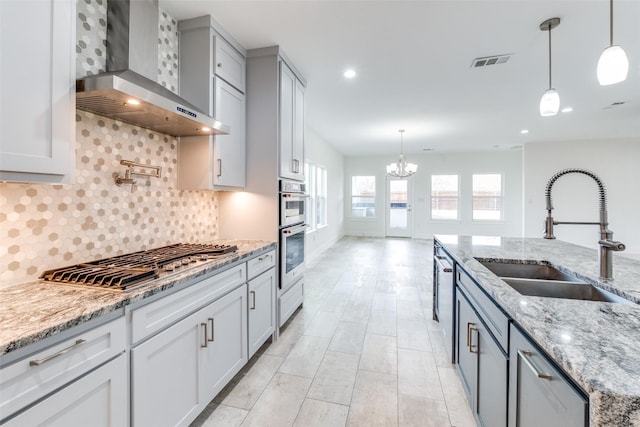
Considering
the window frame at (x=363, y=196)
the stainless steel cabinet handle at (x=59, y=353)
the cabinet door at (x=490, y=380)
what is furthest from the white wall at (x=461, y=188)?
the stainless steel cabinet handle at (x=59, y=353)

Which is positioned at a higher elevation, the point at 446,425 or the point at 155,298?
the point at 155,298

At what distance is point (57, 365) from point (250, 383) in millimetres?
1358

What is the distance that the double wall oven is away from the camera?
263 cm

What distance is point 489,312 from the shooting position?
1322 millimetres

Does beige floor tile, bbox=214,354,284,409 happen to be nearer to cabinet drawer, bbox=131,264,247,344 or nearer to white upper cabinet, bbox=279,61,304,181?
cabinet drawer, bbox=131,264,247,344

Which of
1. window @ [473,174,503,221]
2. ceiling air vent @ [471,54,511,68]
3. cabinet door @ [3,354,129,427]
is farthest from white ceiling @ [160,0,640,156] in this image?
window @ [473,174,503,221]

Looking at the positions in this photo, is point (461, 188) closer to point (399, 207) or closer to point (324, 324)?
point (399, 207)

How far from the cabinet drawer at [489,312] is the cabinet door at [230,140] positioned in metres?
1.92

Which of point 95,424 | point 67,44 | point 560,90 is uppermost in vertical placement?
point 560,90

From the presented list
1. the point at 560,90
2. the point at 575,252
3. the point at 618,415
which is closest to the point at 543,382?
the point at 618,415

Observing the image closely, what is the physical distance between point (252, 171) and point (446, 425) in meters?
2.34

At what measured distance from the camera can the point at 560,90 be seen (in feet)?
11.8

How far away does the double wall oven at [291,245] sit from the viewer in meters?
2.63

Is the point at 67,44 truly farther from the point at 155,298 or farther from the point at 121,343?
Result: the point at 121,343
